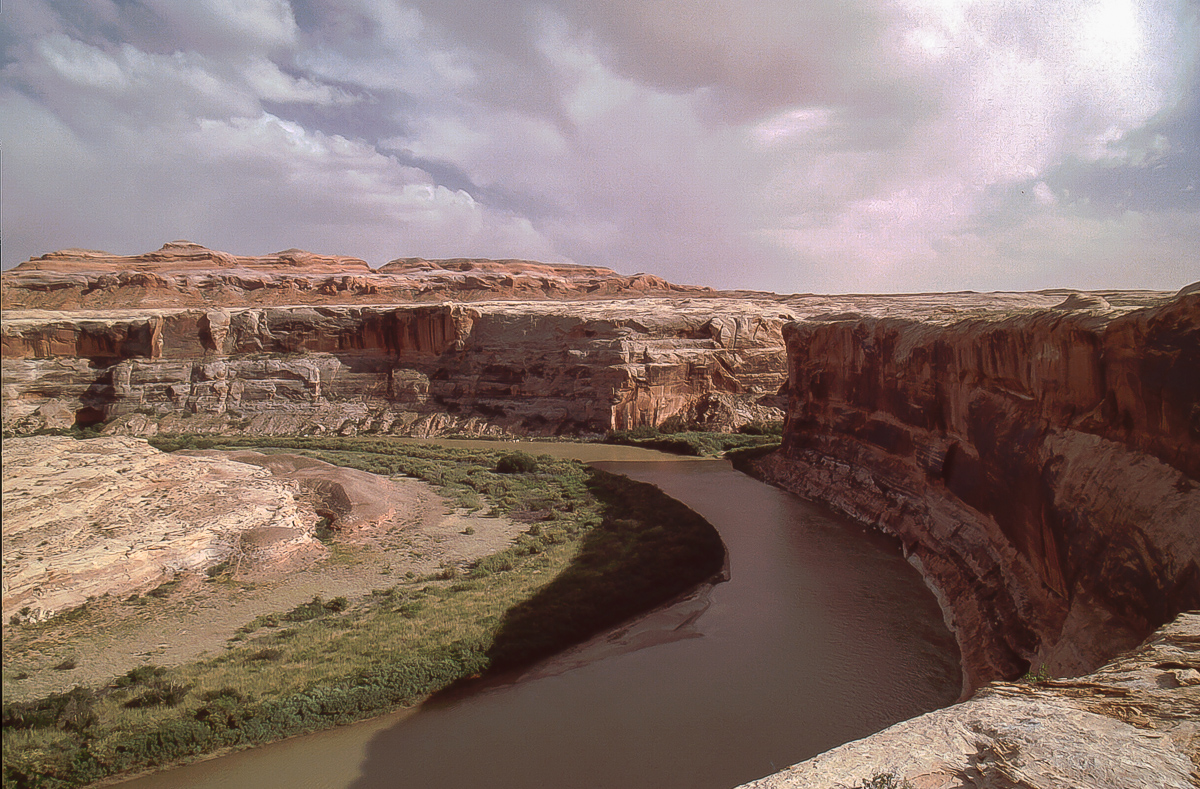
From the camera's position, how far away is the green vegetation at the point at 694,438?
36.6 meters

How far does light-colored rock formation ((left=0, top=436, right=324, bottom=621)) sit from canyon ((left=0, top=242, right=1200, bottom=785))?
5.10 feet

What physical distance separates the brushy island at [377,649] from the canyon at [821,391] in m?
4.05

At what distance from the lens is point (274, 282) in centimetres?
6769

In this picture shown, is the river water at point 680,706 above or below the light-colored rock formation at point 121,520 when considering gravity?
below

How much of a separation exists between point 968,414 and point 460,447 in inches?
1066

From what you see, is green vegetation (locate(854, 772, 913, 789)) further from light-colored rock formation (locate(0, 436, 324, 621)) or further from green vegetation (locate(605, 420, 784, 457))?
green vegetation (locate(605, 420, 784, 457))

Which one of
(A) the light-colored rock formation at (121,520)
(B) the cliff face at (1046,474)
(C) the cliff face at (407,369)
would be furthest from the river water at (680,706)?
(C) the cliff face at (407,369)

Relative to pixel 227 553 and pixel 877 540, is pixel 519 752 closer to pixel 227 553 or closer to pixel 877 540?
pixel 227 553

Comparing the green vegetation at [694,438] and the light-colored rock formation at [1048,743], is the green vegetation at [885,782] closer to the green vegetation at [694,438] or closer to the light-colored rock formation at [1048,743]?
the light-colored rock formation at [1048,743]

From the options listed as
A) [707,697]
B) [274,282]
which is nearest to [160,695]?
[707,697]

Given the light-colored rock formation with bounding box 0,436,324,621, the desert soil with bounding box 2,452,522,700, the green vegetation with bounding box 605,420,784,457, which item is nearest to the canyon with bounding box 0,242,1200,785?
the green vegetation with bounding box 605,420,784,457

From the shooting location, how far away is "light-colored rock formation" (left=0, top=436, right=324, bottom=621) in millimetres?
10523

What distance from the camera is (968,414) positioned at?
53.5ft

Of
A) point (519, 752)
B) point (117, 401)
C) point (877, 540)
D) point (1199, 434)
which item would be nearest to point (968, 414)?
point (877, 540)
